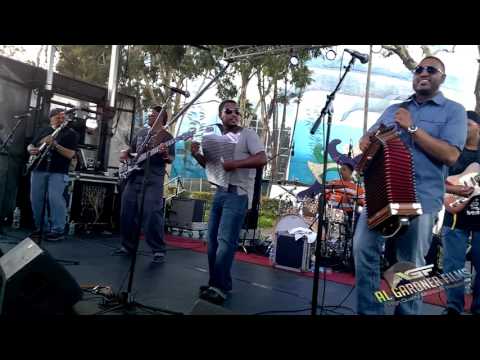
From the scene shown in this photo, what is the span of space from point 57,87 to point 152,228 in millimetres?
4486

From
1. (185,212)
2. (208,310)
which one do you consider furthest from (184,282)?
(185,212)

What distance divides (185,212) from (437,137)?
6.51 metres

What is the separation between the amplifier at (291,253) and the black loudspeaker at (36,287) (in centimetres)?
367

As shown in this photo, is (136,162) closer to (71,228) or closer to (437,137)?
(71,228)

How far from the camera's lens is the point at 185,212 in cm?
859

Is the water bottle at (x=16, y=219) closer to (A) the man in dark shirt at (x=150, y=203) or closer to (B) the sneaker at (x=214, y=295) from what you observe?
(A) the man in dark shirt at (x=150, y=203)

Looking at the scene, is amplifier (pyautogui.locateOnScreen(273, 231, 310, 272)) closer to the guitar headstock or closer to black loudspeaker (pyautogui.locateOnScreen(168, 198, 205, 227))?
the guitar headstock

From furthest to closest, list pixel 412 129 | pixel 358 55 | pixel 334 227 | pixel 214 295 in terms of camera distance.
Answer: pixel 334 227
pixel 214 295
pixel 358 55
pixel 412 129

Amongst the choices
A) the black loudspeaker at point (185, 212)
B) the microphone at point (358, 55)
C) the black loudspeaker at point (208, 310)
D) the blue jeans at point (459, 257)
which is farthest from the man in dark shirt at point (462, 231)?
the black loudspeaker at point (185, 212)

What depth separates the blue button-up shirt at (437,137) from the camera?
2611 mm

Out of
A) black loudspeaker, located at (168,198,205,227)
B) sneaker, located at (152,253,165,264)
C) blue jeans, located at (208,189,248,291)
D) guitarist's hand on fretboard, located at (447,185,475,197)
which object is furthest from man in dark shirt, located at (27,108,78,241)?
guitarist's hand on fretboard, located at (447,185,475,197)

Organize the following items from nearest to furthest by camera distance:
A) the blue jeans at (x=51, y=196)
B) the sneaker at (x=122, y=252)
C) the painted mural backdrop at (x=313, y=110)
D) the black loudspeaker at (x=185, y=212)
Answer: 1. the sneaker at (x=122, y=252)
2. the blue jeans at (x=51, y=196)
3. the black loudspeaker at (x=185, y=212)
4. the painted mural backdrop at (x=313, y=110)
